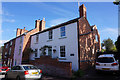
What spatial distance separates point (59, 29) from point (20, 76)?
339 inches

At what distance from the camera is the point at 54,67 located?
10.8 metres

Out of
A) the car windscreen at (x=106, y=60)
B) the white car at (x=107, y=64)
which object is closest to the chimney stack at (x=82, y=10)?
the car windscreen at (x=106, y=60)

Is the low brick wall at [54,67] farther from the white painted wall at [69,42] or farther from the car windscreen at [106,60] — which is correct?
the car windscreen at [106,60]

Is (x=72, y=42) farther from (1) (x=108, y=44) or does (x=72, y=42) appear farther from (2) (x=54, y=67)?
(1) (x=108, y=44)

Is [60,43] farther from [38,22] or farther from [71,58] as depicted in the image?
[38,22]

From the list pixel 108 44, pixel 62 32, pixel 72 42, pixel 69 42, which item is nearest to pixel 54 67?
pixel 69 42

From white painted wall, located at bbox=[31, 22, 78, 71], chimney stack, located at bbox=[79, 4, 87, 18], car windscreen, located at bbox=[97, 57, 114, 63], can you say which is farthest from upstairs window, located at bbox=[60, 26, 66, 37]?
car windscreen, located at bbox=[97, 57, 114, 63]

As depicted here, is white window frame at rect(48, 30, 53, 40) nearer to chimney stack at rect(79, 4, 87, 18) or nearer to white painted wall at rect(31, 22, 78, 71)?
white painted wall at rect(31, 22, 78, 71)

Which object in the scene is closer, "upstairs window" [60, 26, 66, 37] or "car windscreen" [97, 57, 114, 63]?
"car windscreen" [97, 57, 114, 63]

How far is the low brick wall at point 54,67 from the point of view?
919 cm

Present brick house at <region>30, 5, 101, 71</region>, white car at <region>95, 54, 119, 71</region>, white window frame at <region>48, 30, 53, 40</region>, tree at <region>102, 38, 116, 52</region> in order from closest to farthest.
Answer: white car at <region>95, 54, 119, 71</region> → brick house at <region>30, 5, 101, 71</region> → white window frame at <region>48, 30, 53, 40</region> → tree at <region>102, 38, 116, 52</region>

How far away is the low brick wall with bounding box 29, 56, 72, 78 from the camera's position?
30.1ft

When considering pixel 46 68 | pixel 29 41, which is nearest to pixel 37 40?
pixel 29 41

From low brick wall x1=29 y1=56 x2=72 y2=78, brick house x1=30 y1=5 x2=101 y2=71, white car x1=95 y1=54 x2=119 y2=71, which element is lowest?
low brick wall x1=29 y1=56 x2=72 y2=78
